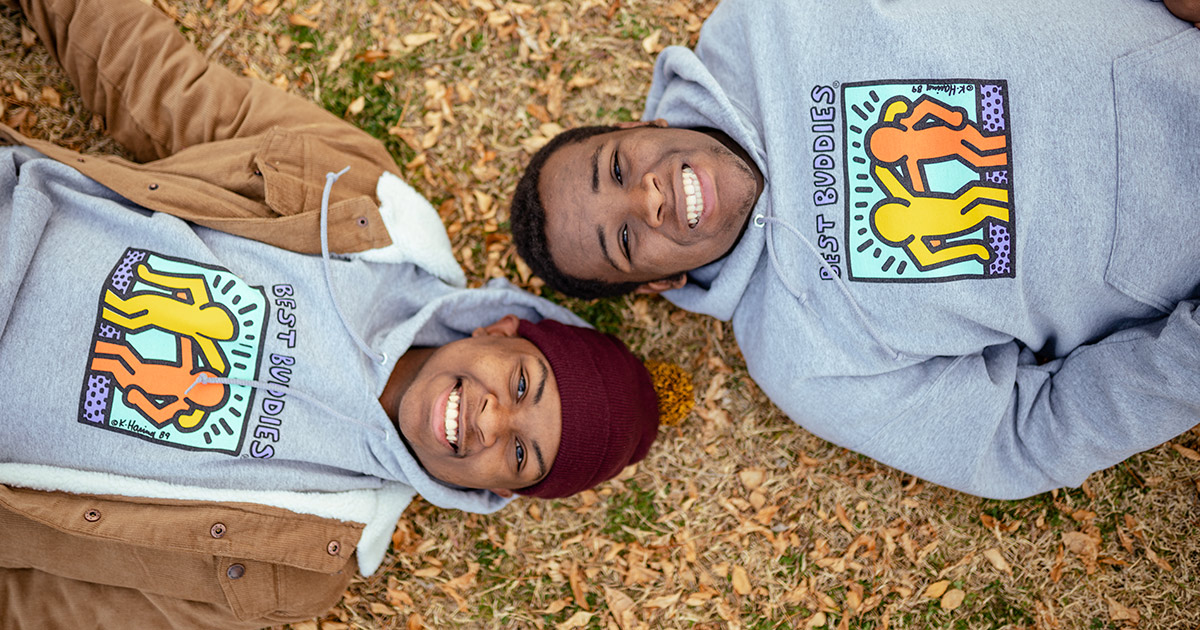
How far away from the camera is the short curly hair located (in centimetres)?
330

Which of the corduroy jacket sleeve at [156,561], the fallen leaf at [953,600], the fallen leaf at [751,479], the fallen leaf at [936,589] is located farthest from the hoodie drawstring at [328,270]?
the fallen leaf at [953,600]

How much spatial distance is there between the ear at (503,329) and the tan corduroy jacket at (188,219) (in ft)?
2.09

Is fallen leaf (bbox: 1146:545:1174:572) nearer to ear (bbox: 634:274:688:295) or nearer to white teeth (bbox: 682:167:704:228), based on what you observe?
ear (bbox: 634:274:688:295)

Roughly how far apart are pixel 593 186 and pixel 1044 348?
247 cm

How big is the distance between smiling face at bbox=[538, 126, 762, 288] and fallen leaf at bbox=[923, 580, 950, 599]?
225cm

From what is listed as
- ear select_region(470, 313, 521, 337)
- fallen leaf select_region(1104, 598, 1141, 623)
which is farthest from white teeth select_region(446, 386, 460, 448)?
fallen leaf select_region(1104, 598, 1141, 623)

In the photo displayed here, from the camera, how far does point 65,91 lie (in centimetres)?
385

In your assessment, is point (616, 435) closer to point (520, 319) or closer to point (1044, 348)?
point (520, 319)

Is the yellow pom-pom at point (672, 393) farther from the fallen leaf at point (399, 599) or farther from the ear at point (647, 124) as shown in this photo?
the fallen leaf at point (399, 599)

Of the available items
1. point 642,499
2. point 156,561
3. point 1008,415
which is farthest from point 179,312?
point 1008,415

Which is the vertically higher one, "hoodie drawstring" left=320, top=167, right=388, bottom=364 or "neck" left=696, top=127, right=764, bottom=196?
"neck" left=696, top=127, right=764, bottom=196

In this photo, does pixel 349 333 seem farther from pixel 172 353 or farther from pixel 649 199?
pixel 649 199

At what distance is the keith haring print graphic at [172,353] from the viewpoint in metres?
3.00

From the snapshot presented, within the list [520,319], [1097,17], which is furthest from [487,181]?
[1097,17]
